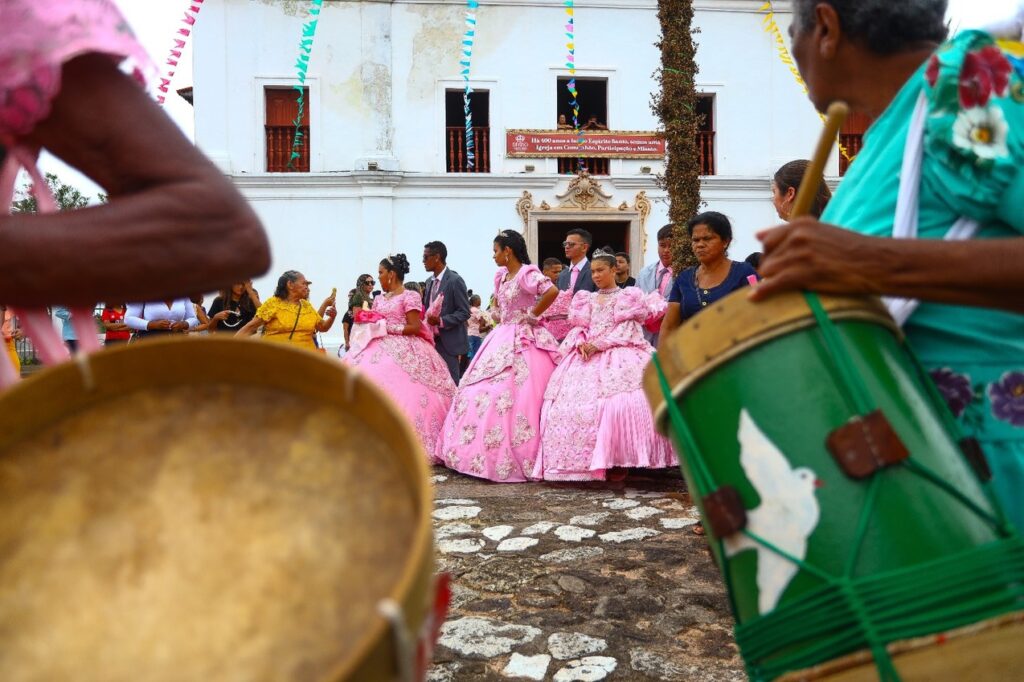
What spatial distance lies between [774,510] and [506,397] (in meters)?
5.16

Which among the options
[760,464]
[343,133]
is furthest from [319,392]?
[343,133]

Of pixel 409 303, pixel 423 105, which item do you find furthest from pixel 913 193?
pixel 423 105

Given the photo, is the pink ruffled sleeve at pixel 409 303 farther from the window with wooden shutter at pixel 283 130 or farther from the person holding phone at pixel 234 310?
the window with wooden shutter at pixel 283 130

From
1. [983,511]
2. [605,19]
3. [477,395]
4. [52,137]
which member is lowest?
[477,395]

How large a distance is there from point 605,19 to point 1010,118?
→ 15891 mm

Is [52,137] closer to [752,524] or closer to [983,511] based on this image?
[752,524]

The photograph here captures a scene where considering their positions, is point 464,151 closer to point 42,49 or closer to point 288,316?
point 288,316

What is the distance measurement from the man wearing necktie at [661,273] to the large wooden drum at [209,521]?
5.98 metres

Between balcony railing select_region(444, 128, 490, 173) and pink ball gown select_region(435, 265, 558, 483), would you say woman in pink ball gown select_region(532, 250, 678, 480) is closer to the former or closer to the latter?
pink ball gown select_region(435, 265, 558, 483)

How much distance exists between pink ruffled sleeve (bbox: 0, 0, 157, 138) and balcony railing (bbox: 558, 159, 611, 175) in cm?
1546

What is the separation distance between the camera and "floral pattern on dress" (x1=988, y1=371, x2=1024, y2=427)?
3.77 feet

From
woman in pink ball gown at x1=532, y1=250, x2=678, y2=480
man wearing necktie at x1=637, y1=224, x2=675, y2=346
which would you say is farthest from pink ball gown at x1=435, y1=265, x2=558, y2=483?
man wearing necktie at x1=637, y1=224, x2=675, y2=346

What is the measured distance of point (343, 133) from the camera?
1525cm

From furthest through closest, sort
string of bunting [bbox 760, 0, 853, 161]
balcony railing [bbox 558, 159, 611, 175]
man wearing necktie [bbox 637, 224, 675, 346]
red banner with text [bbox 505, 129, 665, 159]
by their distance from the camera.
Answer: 1. balcony railing [bbox 558, 159, 611, 175]
2. string of bunting [bbox 760, 0, 853, 161]
3. red banner with text [bbox 505, 129, 665, 159]
4. man wearing necktie [bbox 637, 224, 675, 346]
